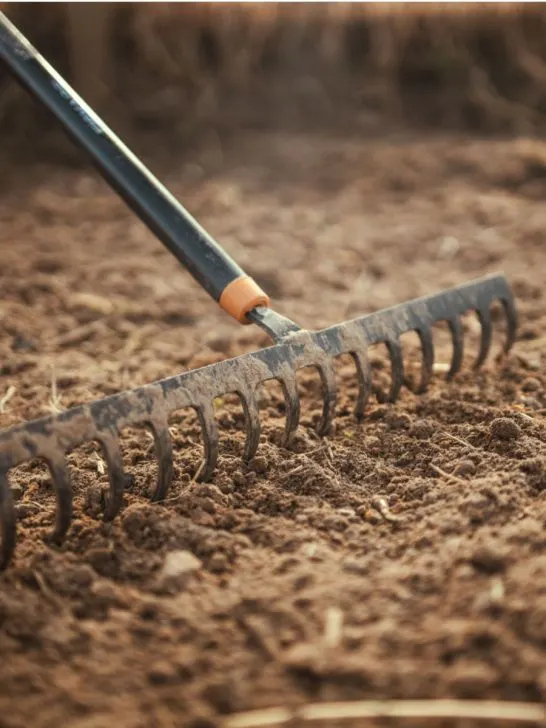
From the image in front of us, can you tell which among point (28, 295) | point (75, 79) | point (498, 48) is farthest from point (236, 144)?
point (28, 295)

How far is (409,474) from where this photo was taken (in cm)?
220

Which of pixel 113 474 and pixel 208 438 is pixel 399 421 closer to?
pixel 208 438

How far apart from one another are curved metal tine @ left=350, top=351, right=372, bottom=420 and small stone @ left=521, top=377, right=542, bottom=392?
0.61 metres

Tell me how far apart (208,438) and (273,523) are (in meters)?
0.28

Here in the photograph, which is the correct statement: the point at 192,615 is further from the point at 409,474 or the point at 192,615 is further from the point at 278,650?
the point at 409,474

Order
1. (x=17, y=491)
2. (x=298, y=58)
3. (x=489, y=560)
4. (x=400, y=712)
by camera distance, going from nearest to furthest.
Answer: (x=400, y=712)
(x=489, y=560)
(x=17, y=491)
(x=298, y=58)

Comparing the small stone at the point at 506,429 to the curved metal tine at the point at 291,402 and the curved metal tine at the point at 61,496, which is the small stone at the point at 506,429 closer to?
the curved metal tine at the point at 291,402

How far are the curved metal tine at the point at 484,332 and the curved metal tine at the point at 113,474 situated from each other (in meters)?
1.36

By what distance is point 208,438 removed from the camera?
2.07 meters

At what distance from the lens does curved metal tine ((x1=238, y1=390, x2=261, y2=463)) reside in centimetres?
213

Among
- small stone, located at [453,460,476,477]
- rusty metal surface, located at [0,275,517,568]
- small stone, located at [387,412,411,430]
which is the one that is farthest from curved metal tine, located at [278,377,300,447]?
small stone, located at [453,460,476,477]

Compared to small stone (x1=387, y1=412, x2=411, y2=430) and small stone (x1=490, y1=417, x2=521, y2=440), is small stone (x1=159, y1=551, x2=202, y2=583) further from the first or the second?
small stone (x1=490, y1=417, x2=521, y2=440)

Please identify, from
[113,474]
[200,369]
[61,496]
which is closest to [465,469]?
[200,369]

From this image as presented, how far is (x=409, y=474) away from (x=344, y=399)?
496 millimetres
